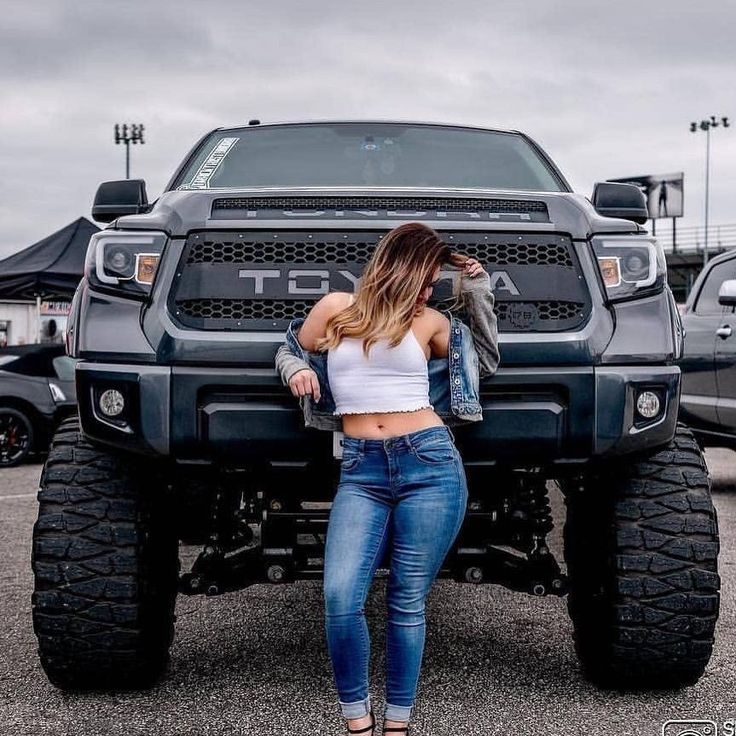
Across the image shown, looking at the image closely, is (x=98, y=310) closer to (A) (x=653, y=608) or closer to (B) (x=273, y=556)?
(B) (x=273, y=556)

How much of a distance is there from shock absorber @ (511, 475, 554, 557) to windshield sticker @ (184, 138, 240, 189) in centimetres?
192

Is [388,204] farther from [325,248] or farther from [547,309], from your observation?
[547,309]

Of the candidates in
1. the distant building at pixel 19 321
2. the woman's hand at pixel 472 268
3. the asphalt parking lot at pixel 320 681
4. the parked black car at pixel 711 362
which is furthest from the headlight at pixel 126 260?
the distant building at pixel 19 321

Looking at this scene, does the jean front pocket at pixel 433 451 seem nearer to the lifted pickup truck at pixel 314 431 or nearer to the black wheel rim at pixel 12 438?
the lifted pickup truck at pixel 314 431

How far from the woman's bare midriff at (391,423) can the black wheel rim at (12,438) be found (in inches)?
322

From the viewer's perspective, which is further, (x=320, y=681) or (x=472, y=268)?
(x=320, y=681)

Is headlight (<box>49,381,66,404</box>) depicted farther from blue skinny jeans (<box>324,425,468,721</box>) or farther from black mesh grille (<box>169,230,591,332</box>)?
blue skinny jeans (<box>324,425,468,721</box>)

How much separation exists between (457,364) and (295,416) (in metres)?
0.53

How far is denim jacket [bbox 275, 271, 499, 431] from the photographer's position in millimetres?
3059

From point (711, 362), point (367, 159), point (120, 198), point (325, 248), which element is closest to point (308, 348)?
point (325, 248)

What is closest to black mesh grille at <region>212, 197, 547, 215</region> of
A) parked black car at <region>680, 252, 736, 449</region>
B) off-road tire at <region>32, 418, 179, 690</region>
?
off-road tire at <region>32, 418, 179, 690</region>

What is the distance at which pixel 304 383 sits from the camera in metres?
2.96

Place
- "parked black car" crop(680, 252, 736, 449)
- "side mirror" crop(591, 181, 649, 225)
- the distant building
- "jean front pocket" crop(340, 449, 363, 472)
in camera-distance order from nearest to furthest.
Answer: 1. "jean front pocket" crop(340, 449, 363, 472)
2. "side mirror" crop(591, 181, 649, 225)
3. "parked black car" crop(680, 252, 736, 449)
4. the distant building

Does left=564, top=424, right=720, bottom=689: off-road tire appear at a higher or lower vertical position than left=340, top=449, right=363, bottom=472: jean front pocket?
lower
